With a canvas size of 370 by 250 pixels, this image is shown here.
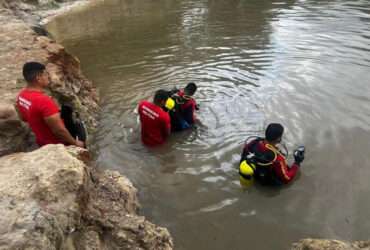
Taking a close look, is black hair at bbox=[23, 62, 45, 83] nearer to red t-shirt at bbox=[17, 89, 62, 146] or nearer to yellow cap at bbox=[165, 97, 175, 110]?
red t-shirt at bbox=[17, 89, 62, 146]

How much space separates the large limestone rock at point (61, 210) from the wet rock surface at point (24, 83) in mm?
2137

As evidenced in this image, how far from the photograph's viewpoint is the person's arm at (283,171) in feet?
18.9

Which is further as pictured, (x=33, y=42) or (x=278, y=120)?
(x=33, y=42)

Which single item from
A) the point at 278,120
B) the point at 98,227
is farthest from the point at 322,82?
the point at 98,227

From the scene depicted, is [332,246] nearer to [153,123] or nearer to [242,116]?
[153,123]

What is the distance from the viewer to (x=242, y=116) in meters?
8.50

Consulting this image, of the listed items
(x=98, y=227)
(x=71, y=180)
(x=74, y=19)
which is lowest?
(x=74, y=19)

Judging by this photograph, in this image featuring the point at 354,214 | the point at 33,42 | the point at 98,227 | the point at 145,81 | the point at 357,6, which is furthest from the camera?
the point at 357,6

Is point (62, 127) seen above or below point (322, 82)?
above

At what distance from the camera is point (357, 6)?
1872cm

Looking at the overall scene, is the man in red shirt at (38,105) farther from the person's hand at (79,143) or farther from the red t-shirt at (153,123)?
the red t-shirt at (153,123)

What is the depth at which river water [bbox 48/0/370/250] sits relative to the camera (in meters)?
5.42

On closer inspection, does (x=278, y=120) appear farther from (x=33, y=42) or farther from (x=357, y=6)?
(x=357, y=6)

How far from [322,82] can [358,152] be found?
374 centimetres
